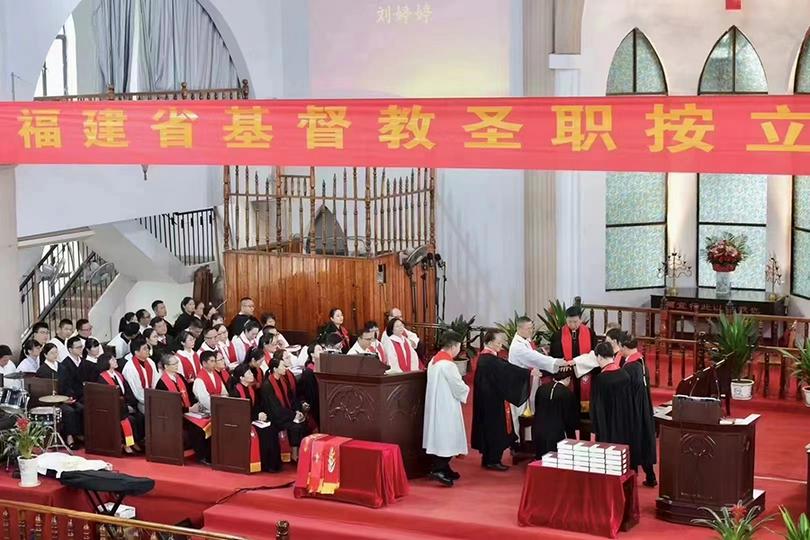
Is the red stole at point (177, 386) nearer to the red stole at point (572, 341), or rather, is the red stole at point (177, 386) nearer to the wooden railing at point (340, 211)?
the wooden railing at point (340, 211)

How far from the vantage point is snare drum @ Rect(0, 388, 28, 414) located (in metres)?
12.1

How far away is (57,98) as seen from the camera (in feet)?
50.7

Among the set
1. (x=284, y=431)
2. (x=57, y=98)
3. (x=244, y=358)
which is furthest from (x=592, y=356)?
(x=57, y=98)

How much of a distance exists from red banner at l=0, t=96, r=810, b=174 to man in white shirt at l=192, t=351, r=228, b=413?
1851 mm

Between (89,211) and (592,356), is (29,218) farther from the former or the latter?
(592,356)

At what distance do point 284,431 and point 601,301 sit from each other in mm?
6595

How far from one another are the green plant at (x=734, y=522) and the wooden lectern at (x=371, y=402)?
2.54 meters

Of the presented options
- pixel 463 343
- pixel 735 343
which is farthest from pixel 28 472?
pixel 735 343

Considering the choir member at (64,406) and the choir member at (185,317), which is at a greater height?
the choir member at (185,317)

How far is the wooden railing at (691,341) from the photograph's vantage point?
1377cm

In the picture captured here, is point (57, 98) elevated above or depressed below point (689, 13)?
below

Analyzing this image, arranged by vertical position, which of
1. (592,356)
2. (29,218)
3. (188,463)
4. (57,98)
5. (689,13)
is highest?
(689,13)

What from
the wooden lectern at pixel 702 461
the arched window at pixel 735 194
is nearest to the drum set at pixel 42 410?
the wooden lectern at pixel 702 461

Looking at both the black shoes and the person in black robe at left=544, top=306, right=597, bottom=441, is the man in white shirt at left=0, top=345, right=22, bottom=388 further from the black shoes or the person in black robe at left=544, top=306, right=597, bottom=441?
the person in black robe at left=544, top=306, right=597, bottom=441
